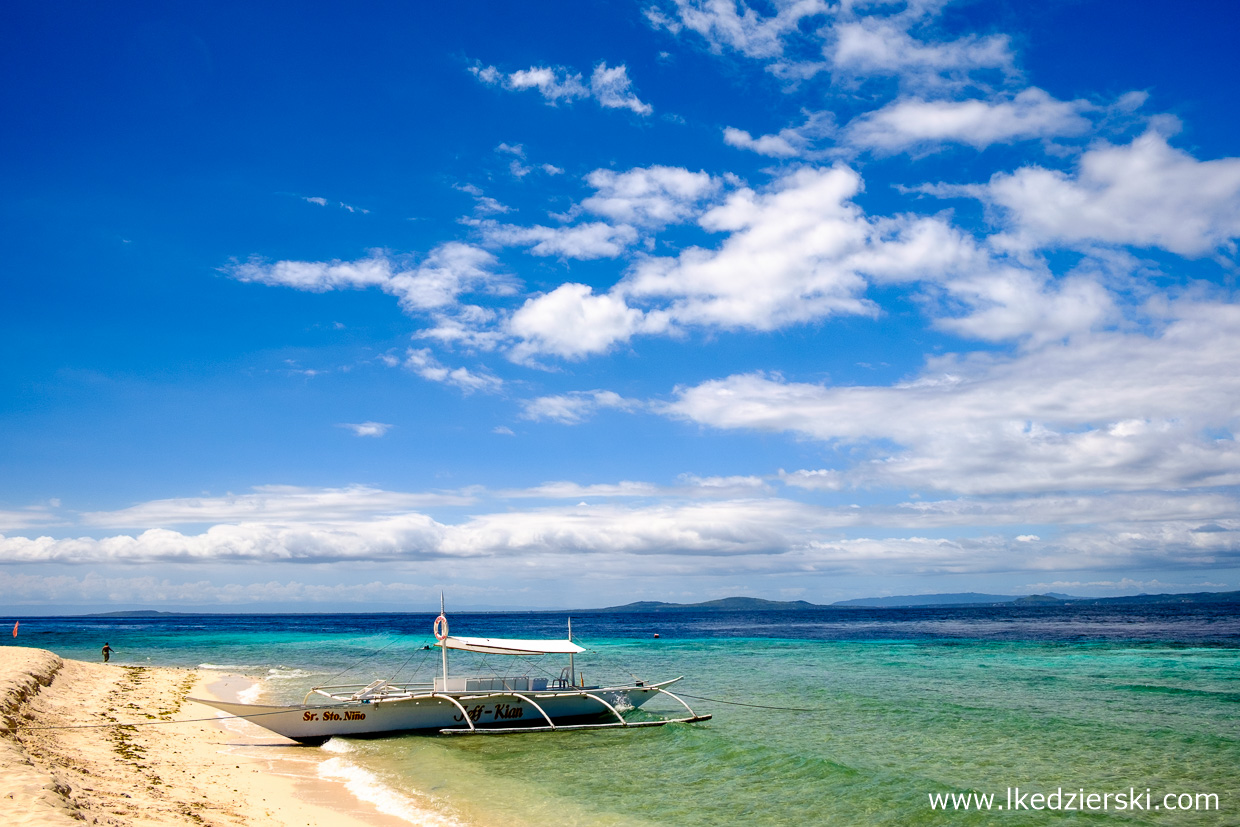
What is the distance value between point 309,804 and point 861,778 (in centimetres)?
1214

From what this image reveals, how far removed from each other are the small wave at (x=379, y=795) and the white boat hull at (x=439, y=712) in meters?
2.13

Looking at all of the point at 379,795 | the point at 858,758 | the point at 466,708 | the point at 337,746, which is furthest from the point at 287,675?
the point at 858,758

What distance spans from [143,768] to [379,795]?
5.18m

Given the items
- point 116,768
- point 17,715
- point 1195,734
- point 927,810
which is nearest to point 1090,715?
point 1195,734

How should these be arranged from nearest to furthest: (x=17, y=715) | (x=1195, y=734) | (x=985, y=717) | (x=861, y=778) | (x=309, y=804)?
(x=309, y=804)
(x=861, y=778)
(x=17, y=715)
(x=1195, y=734)
(x=985, y=717)

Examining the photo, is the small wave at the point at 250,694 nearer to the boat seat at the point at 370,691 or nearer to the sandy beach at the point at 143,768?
the sandy beach at the point at 143,768

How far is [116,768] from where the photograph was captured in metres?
15.4

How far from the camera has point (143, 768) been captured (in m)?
15.9

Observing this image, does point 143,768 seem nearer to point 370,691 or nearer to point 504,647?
point 370,691

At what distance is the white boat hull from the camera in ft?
68.5

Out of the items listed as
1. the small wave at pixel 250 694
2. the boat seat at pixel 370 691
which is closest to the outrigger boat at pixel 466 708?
the boat seat at pixel 370 691

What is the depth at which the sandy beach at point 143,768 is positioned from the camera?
450 inches

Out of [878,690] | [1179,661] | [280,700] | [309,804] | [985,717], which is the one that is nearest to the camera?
[309,804]

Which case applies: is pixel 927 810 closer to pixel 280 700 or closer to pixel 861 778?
pixel 861 778
